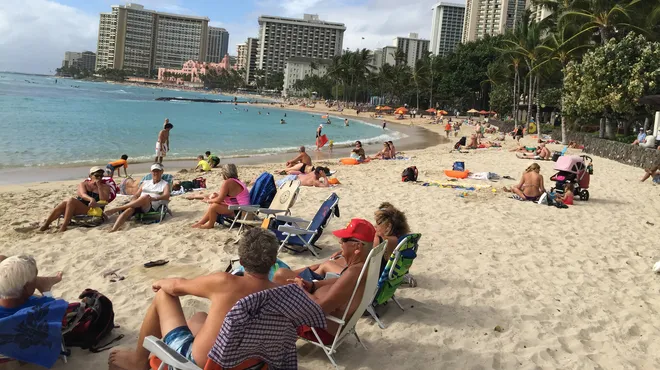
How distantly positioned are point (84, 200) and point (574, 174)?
344 inches

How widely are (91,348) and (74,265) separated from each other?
2.05 meters

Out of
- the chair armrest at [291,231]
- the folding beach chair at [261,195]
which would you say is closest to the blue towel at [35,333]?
the chair armrest at [291,231]

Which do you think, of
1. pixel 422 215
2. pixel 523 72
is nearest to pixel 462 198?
pixel 422 215

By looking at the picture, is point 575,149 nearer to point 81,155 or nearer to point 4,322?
point 81,155

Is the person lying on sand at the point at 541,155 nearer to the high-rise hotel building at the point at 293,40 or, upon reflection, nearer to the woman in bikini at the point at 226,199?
the woman in bikini at the point at 226,199

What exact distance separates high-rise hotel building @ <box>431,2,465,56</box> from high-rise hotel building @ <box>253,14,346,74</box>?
33.4 m

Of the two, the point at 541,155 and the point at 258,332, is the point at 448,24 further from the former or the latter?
the point at 258,332

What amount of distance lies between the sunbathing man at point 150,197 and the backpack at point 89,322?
3407 mm

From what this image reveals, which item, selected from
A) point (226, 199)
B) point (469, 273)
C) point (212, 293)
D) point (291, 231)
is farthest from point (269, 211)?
point (212, 293)

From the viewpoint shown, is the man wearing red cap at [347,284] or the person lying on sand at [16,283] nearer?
the person lying on sand at [16,283]

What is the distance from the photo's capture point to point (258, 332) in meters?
2.44

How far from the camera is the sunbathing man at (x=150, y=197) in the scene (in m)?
6.99

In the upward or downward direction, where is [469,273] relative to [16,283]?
downward

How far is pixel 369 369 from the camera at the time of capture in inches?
135
